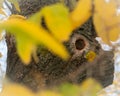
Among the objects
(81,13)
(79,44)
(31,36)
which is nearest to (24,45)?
(31,36)

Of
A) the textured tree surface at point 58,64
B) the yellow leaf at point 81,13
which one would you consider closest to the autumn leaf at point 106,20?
the yellow leaf at point 81,13

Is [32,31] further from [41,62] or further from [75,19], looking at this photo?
[41,62]

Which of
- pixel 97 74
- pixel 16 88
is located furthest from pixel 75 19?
pixel 97 74

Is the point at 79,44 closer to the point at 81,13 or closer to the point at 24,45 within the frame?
the point at 81,13

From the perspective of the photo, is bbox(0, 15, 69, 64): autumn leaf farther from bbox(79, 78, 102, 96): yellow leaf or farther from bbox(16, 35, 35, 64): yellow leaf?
bbox(79, 78, 102, 96): yellow leaf

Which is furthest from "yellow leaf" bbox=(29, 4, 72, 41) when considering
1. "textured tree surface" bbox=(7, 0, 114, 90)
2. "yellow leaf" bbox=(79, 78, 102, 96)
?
"textured tree surface" bbox=(7, 0, 114, 90)
